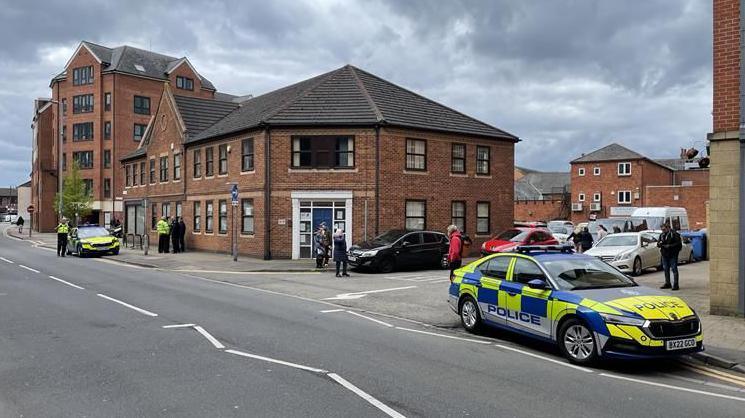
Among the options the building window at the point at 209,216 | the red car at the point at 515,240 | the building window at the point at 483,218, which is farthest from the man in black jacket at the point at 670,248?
the building window at the point at 209,216

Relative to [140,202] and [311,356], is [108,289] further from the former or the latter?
[140,202]

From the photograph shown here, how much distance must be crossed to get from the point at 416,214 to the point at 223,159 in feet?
33.3

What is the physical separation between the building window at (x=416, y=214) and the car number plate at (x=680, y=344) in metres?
19.0

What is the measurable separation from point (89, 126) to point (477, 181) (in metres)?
52.1

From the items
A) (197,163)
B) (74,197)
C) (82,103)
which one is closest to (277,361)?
(197,163)

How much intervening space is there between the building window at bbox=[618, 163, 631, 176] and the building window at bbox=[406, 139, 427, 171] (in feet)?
126

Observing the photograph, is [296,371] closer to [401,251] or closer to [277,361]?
[277,361]

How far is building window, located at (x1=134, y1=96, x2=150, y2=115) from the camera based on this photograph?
217 feet

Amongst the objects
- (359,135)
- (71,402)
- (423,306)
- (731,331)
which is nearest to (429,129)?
(359,135)

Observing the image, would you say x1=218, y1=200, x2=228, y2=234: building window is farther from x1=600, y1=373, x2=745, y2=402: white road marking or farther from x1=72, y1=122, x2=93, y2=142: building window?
x1=72, y1=122, x2=93, y2=142: building window

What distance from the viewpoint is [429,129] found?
2706cm

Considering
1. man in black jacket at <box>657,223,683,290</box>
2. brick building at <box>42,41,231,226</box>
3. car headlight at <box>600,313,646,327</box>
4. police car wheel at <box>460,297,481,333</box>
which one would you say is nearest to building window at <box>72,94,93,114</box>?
brick building at <box>42,41,231,226</box>

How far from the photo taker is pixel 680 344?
7.52 metres

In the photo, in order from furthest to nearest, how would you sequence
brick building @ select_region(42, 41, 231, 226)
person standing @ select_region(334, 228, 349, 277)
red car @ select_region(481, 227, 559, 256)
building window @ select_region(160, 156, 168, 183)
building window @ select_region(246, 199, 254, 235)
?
brick building @ select_region(42, 41, 231, 226), building window @ select_region(160, 156, 168, 183), building window @ select_region(246, 199, 254, 235), red car @ select_region(481, 227, 559, 256), person standing @ select_region(334, 228, 349, 277)
